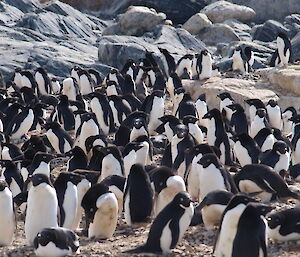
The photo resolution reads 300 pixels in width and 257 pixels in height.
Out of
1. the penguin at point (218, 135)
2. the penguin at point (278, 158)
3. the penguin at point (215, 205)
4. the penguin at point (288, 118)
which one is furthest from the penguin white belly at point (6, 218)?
the penguin at point (288, 118)

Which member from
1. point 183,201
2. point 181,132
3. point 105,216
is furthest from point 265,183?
point 181,132

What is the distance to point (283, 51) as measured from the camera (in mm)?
21625

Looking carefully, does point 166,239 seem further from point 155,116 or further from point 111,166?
point 155,116

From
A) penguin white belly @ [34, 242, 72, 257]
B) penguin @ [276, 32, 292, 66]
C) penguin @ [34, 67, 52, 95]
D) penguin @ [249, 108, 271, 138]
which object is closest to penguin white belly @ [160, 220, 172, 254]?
penguin white belly @ [34, 242, 72, 257]

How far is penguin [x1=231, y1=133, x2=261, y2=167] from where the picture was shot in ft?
39.9

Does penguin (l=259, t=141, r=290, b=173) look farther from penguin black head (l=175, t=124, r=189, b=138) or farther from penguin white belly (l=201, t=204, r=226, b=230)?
penguin white belly (l=201, t=204, r=226, b=230)

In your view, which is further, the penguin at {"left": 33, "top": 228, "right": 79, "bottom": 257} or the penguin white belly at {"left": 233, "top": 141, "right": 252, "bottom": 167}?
the penguin white belly at {"left": 233, "top": 141, "right": 252, "bottom": 167}

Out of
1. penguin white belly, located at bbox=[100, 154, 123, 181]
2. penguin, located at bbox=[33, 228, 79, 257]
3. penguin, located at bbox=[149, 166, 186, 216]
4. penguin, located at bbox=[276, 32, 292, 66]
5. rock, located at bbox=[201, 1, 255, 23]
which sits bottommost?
penguin, located at bbox=[33, 228, 79, 257]

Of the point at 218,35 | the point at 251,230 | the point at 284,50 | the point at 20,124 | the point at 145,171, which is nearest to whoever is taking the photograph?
the point at 251,230

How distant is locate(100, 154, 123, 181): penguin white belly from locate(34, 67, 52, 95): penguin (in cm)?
955

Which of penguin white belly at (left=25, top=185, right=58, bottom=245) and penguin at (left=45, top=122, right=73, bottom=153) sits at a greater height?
penguin at (left=45, top=122, right=73, bottom=153)

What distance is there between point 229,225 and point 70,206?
7.32 ft

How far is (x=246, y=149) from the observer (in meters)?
12.2

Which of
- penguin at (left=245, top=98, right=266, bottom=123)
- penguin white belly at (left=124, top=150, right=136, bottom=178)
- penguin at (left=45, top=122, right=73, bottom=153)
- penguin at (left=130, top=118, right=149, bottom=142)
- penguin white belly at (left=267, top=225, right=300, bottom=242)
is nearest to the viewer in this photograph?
penguin white belly at (left=267, top=225, right=300, bottom=242)
